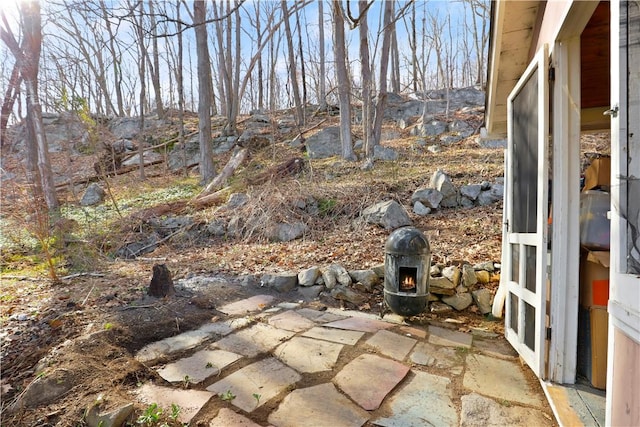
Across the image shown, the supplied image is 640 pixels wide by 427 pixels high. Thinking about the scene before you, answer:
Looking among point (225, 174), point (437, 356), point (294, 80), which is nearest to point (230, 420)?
point (437, 356)

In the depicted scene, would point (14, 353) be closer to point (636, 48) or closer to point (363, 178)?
point (636, 48)

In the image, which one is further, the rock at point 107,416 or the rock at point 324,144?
the rock at point 324,144

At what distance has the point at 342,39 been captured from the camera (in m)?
10.1

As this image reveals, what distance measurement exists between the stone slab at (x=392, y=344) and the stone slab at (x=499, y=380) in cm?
46

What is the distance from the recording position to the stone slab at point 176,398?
1.97 meters

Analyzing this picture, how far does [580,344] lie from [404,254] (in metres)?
1.44

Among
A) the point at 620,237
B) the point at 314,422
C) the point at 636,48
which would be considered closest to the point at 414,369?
the point at 314,422

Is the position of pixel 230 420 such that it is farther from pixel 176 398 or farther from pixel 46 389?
pixel 46 389

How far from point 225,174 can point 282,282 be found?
6873mm

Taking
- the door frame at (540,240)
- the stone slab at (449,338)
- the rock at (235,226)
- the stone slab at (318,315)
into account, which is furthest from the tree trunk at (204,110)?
the door frame at (540,240)

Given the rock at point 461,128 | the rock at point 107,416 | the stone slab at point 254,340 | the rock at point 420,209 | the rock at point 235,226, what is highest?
the rock at point 461,128

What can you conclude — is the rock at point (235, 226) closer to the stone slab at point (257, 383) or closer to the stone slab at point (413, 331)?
the stone slab at point (413, 331)

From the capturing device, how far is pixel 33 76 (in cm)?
809

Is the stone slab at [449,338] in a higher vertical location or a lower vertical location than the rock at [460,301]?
lower
